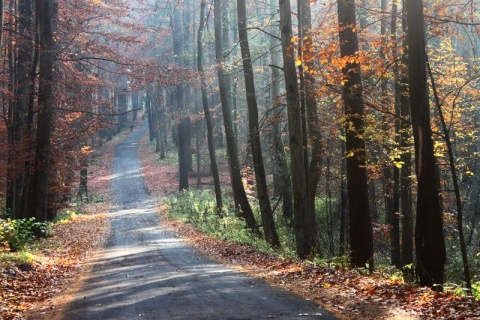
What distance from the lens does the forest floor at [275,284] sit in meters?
7.70

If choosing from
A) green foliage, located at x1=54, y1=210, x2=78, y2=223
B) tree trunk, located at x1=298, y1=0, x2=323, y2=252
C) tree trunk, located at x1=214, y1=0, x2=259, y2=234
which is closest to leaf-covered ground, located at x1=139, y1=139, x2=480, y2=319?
tree trunk, located at x1=298, y1=0, x2=323, y2=252

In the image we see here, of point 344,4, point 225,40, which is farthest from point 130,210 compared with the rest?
point 344,4

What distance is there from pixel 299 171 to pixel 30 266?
7459 mm

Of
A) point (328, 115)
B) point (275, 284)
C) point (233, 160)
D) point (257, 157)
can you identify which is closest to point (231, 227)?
point (233, 160)

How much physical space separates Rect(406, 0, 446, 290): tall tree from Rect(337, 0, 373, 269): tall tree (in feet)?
6.37

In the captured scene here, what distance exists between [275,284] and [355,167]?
345cm

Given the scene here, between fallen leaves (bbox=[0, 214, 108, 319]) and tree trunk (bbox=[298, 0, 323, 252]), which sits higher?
tree trunk (bbox=[298, 0, 323, 252])

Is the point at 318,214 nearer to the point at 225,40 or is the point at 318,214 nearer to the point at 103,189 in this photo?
the point at 225,40

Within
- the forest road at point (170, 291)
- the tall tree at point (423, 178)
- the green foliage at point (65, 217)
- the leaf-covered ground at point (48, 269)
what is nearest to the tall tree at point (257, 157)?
the forest road at point (170, 291)

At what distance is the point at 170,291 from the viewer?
996 cm

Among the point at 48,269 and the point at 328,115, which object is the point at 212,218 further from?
the point at 48,269

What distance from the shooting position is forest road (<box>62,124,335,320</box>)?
8.02m

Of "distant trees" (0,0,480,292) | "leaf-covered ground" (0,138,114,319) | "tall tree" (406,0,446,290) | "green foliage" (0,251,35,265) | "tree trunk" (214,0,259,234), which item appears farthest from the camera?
"tree trunk" (214,0,259,234)

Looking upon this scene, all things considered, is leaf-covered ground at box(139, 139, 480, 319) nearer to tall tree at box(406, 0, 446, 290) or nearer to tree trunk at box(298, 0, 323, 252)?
tall tree at box(406, 0, 446, 290)
